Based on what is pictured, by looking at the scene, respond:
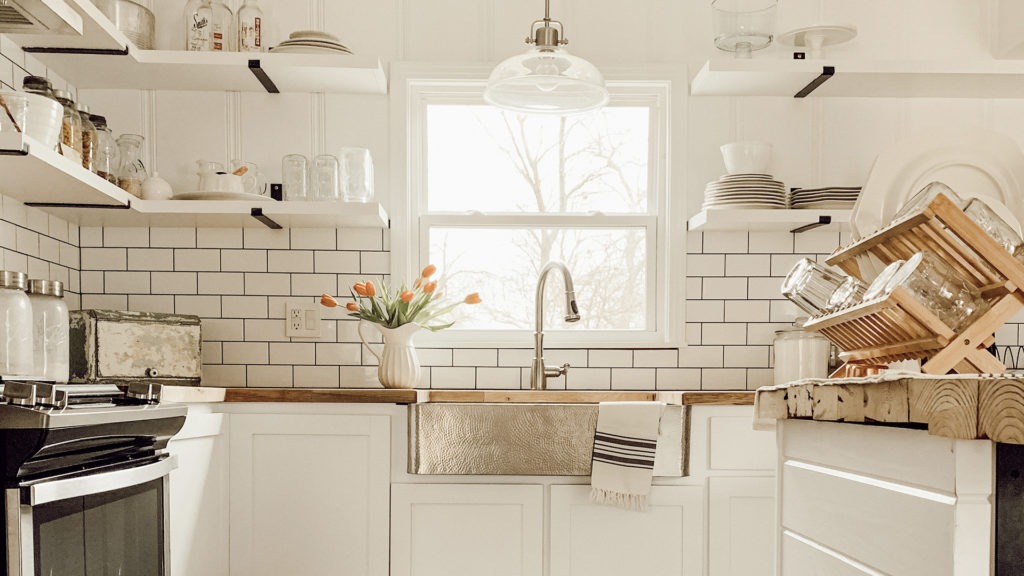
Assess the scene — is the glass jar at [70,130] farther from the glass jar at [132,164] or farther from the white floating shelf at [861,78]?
the white floating shelf at [861,78]

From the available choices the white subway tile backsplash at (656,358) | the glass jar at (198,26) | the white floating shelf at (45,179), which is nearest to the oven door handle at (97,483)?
the white floating shelf at (45,179)

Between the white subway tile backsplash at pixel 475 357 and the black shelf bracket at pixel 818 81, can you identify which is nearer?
the black shelf bracket at pixel 818 81

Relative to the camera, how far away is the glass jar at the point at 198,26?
285 cm

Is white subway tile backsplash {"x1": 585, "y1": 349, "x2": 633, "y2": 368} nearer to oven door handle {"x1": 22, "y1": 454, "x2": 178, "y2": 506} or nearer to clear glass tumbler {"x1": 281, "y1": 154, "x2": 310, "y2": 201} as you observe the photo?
clear glass tumbler {"x1": 281, "y1": 154, "x2": 310, "y2": 201}

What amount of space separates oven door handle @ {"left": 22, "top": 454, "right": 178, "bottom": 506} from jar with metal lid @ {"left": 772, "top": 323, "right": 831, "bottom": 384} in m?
1.96

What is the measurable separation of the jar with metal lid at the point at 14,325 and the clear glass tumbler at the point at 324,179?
1082mm

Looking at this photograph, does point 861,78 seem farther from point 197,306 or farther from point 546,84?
point 197,306

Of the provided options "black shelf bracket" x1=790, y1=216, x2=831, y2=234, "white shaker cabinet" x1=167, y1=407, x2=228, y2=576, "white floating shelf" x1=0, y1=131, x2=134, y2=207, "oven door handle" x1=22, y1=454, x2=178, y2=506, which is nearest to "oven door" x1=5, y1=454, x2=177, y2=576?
"oven door handle" x1=22, y1=454, x2=178, y2=506

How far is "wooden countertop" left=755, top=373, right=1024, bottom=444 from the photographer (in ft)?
2.83

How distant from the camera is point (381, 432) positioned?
241cm

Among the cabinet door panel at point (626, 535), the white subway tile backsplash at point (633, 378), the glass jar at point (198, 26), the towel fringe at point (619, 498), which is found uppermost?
the glass jar at point (198, 26)

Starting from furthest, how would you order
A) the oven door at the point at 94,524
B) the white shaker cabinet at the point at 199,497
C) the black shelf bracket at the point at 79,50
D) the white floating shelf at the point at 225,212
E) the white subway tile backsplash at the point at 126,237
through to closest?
the white subway tile backsplash at the point at 126,237 → the white floating shelf at the point at 225,212 → the black shelf bracket at the point at 79,50 → the white shaker cabinet at the point at 199,497 → the oven door at the point at 94,524

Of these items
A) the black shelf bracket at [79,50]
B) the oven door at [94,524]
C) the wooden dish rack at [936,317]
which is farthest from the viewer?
the black shelf bracket at [79,50]

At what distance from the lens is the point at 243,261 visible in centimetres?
303
